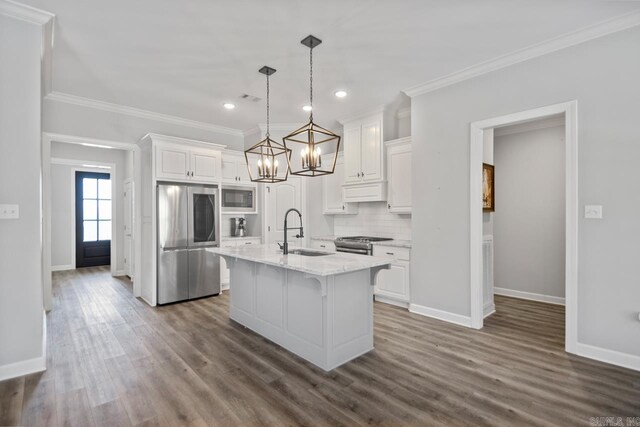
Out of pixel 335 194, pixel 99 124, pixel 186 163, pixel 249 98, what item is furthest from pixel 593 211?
pixel 99 124

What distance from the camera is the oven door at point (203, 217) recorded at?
189 inches

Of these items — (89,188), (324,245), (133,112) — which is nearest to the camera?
(133,112)

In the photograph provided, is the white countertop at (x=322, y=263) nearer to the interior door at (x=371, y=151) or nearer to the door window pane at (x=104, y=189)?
the interior door at (x=371, y=151)

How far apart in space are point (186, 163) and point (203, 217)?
2.78ft

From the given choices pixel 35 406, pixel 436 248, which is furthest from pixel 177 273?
pixel 436 248

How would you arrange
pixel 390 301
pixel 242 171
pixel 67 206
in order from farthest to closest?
pixel 67 206
pixel 242 171
pixel 390 301

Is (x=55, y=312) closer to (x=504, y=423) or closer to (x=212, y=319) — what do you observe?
(x=212, y=319)

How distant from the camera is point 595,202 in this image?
2793mm

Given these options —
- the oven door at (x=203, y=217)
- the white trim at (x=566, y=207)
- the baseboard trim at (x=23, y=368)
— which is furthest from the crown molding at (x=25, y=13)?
the white trim at (x=566, y=207)

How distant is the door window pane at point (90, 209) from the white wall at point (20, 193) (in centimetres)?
589

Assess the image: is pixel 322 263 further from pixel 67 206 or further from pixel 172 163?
pixel 67 206

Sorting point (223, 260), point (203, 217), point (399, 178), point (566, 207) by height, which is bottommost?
point (223, 260)

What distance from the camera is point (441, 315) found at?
384cm

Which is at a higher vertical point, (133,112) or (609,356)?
(133,112)
